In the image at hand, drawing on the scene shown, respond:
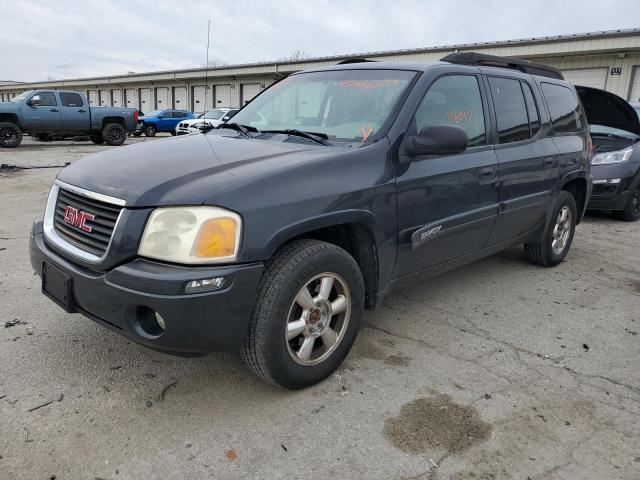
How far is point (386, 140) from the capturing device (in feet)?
9.57

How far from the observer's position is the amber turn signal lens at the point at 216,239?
7.21 feet

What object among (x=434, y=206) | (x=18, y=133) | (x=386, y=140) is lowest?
(x=18, y=133)

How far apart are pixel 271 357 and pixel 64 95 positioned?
57.8ft

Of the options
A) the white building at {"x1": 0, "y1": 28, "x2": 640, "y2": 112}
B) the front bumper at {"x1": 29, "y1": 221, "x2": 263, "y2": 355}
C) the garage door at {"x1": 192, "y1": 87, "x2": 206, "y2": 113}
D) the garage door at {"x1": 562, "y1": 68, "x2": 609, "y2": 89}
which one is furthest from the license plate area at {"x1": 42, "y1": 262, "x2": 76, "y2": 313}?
the garage door at {"x1": 192, "y1": 87, "x2": 206, "y2": 113}

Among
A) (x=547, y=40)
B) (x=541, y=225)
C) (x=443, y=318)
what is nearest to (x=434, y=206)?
(x=443, y=318)

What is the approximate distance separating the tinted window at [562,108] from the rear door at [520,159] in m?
0.27

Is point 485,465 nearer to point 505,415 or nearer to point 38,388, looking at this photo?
point 505,415

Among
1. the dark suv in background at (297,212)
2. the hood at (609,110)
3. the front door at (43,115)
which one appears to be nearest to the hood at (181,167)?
the dark suv in background at (297,212)

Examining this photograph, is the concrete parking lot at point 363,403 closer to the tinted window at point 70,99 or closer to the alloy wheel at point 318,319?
the alloy wheel at point 318,319

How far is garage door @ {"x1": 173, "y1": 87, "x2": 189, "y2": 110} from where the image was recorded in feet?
126

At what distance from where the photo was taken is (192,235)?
86.7 inches

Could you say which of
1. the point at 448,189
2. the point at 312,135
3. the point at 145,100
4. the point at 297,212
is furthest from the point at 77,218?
the point at 145,100

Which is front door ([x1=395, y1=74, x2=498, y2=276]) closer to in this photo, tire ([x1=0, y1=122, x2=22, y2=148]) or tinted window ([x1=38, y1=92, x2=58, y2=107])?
tire ([x1=0, y1=122, x2=22, y2=148])

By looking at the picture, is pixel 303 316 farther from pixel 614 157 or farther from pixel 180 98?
pixel 180 98
